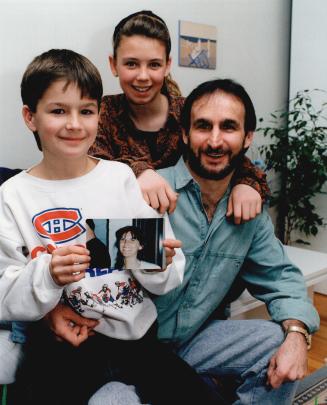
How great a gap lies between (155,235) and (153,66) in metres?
0.82

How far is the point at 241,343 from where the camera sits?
53.6 inches

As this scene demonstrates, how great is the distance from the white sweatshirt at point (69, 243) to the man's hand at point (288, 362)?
37 centimetres

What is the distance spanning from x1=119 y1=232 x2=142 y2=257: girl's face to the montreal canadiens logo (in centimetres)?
12

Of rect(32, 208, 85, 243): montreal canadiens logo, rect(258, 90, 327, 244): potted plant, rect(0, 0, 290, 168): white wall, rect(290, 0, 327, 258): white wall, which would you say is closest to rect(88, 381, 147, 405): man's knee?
rect(32, 208, 85, 243): montreal canadiens logo

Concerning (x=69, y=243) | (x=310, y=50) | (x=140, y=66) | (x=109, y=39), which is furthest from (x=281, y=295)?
(x=310, y=50)

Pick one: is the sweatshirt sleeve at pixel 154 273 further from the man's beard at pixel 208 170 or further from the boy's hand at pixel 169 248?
the man's beard at pixel 208 170

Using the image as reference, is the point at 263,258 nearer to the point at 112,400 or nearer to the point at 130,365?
the point at 130,365

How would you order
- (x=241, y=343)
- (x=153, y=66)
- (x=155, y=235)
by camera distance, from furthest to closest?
(x=153, y=66) → (x=241, y=343) → (x=155, y=235)

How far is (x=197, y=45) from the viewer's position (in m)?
2.60

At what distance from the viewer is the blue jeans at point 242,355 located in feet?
4.22

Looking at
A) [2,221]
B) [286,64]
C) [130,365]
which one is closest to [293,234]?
[286,64]

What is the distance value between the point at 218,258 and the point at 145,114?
2.11ft

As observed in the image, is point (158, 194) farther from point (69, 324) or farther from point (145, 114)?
point (145, 114)

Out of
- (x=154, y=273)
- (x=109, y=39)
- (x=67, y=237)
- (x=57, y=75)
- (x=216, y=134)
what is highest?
(x=109, y=39)
